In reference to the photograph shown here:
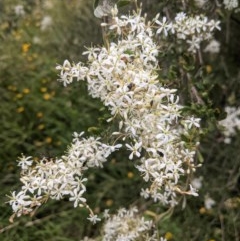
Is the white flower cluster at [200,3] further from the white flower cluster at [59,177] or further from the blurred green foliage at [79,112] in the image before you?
the white flower cluster at [59,177]

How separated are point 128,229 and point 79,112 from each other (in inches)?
49.2

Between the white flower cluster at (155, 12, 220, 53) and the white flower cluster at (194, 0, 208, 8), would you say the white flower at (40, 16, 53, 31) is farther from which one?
the white flower cluster at (155, 12, 220, 53)

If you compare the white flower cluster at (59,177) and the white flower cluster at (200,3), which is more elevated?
the white flower cluster at (200,3)

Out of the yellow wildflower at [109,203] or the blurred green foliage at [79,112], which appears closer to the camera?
the blurred green foliage at [79,112]

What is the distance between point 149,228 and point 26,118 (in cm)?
136

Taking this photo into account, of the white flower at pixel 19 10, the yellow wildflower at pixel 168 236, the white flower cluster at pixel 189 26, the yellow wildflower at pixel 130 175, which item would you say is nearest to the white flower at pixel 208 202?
the yellow wildflower at pixel 168 236

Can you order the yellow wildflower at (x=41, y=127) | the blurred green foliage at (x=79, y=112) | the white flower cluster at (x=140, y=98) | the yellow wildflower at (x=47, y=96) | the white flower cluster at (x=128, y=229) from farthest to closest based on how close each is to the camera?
1. the yellow wildflower at (x=47, y=96)
2. the yellow wildflower at (x=41, y=127)
3. the blurred green foliage at (x=79, y=112)
4. the white flower cluster at (x=128, y=229)
5. the white flower cluster at (x=140, y=98)

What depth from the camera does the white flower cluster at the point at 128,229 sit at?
1.82 metres

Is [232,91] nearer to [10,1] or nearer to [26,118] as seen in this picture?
[26,118]

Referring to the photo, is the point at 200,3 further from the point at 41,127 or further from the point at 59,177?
the point at 41,127

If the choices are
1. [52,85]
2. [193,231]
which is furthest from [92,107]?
[193,231]

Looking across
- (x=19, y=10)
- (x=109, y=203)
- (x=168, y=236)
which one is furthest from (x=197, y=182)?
(x=19, y=10)

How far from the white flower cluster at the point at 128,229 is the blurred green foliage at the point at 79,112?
299 millimetres

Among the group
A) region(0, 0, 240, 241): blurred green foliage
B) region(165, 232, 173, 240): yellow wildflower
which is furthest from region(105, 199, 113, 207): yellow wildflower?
region(165, 232, 173, 240): yellow wildflower
